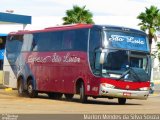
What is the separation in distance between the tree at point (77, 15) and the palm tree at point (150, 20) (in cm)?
589

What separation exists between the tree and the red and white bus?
3160cm

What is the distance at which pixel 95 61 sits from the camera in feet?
79.7

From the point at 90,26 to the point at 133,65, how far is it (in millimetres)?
2512

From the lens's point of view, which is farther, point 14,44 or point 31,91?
point 14,44

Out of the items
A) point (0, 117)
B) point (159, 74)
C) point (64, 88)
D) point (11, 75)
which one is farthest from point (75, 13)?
point (0, 117)

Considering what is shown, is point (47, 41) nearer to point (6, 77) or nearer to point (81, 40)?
point (81, 40)

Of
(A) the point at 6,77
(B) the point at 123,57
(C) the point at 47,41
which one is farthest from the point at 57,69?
(A) the point at 6,77

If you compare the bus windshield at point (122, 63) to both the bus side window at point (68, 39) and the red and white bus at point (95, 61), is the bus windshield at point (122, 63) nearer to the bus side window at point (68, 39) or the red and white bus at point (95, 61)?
the red and white bus at point (95, 61)

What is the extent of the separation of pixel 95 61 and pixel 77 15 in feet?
121

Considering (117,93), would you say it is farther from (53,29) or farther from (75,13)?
(75,13)

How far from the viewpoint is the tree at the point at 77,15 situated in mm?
60628

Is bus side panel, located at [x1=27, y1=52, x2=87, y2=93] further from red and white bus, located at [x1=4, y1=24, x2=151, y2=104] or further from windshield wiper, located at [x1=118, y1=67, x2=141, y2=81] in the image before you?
windshield wiper, located at [x1=118, y1=67, x2=141, y2=81]

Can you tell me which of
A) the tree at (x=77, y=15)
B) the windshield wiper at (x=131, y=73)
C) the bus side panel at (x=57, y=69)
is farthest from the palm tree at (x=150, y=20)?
the windshield wiper at (x=131, y=73)

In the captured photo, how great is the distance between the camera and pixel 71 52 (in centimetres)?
2606
